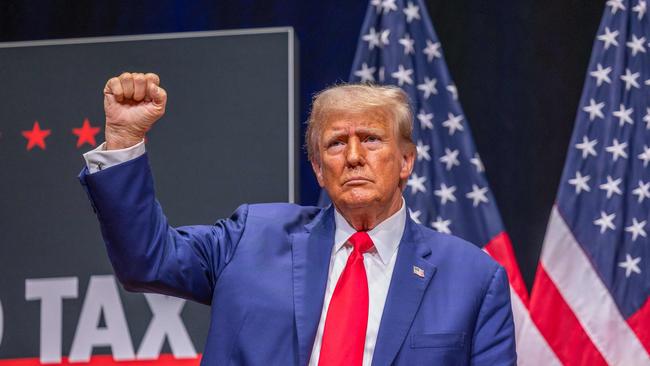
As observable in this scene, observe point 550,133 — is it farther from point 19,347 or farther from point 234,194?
point 19,347

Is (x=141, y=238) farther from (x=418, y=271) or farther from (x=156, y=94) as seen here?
(x=418, y=271)

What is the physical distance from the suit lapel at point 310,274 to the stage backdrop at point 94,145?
1.21m

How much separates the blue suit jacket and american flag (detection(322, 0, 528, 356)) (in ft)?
4.35

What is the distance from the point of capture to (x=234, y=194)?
134 inches

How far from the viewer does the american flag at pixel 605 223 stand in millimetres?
3338

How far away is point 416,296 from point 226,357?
40 centimetres

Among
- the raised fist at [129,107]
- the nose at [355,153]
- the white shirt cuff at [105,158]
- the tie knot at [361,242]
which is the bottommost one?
the tie knot at [361,242]

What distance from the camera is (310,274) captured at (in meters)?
2.02

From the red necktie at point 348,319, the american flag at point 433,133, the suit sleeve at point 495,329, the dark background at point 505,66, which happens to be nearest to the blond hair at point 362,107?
the red necktie at point 348,319

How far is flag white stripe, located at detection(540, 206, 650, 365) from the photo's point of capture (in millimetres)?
3318

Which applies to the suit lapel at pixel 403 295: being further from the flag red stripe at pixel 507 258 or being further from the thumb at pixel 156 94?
the flag red stripe at pixel 507 258

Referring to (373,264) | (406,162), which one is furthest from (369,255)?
(406,162)

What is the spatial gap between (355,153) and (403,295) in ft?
1.02

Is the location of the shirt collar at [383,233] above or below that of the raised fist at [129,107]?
below
